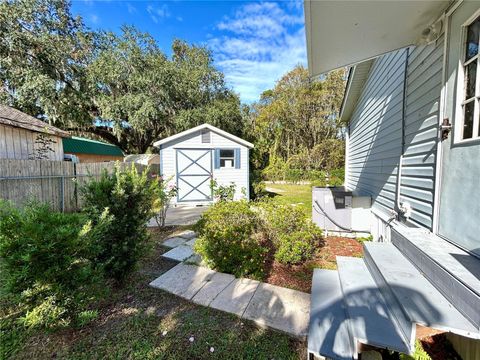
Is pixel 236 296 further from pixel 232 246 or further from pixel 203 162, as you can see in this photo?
pixel 203 162

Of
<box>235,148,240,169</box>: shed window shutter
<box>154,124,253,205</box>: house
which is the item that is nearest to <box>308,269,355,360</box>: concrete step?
<box>154,124,253,205</box>: house

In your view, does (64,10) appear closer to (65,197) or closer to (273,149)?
(65,197)

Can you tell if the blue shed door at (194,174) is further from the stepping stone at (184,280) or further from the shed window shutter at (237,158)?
the stepping stone at (184,280)

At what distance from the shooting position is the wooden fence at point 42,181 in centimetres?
528

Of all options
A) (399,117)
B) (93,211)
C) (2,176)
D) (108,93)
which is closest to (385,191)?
(399,117)

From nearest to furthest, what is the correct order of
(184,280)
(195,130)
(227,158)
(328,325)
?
(328,325) → (184,280) → (195,130) → (227,158)

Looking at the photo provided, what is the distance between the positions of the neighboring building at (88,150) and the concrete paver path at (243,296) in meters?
13.3

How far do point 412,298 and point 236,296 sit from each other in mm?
1731

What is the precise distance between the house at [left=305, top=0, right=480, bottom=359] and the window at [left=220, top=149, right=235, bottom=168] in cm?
599

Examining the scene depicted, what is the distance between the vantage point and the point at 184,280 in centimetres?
293

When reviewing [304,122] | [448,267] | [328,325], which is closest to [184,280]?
[328,325]

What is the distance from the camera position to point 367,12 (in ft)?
6.82

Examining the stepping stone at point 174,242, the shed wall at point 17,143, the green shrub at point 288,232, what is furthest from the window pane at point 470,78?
the shed wall at point 17,143

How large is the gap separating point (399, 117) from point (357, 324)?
332cm
